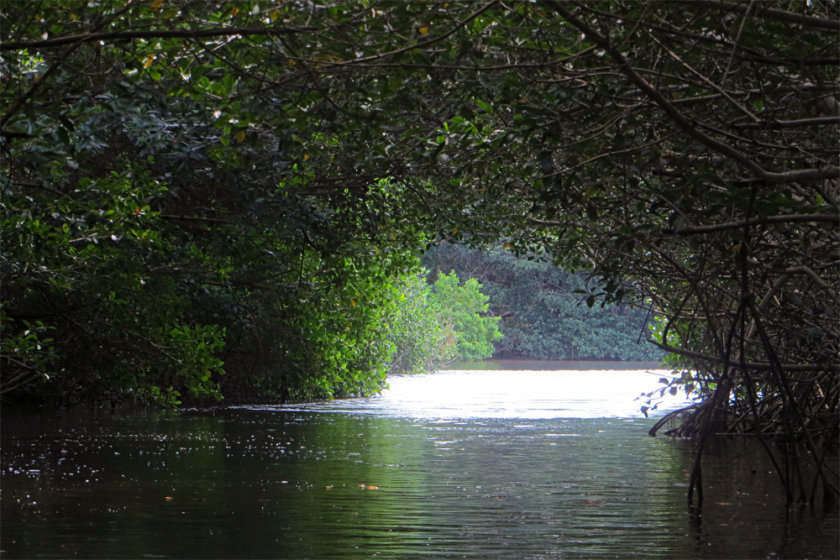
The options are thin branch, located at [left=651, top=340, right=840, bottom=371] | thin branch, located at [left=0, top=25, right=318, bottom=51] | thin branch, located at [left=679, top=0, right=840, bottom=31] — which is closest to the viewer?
thin branch, located at [left=679, top=0, right=840, bottom=31]

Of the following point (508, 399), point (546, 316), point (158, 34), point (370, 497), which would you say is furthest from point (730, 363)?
point (546, 316)

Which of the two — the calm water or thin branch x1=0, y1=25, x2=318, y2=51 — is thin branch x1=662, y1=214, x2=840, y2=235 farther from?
thin branch x1=0, y1=25, x2=318, y2=51

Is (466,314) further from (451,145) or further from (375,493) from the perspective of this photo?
(451,145)

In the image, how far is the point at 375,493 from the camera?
1080 centimetres

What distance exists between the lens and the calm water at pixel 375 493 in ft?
26.6

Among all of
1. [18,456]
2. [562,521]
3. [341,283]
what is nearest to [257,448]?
[18,456]

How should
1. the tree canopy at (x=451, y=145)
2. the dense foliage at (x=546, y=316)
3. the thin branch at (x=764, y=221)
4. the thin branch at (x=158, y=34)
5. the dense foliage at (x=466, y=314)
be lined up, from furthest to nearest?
the dense foliage at (x=546, y=316), the dense foliage at (x=466, y=314), the tree canopy at (x=451, y=145), the thin branch at (x=764, y=221), the thin branch at (x=158, y=34)

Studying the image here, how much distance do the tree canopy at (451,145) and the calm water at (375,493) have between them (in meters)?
0.82

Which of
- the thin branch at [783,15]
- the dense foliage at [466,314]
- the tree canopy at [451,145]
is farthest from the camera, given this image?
the dense foliage at [466,314]

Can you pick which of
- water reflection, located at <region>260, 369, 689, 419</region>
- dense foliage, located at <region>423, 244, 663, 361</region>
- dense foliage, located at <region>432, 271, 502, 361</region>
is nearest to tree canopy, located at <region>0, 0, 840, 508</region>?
water reflection, located at <region>260, 369, 689, 419</region>

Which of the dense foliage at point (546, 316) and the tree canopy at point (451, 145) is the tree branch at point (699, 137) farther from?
the dense foliage at point (546, 316)

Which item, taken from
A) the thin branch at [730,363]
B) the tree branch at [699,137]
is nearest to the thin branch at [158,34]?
the tree branch at [699,137]

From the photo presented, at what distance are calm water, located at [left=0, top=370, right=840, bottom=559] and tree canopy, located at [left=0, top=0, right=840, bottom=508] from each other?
32.1 inches

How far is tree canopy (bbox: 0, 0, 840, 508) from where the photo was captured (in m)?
7.34
